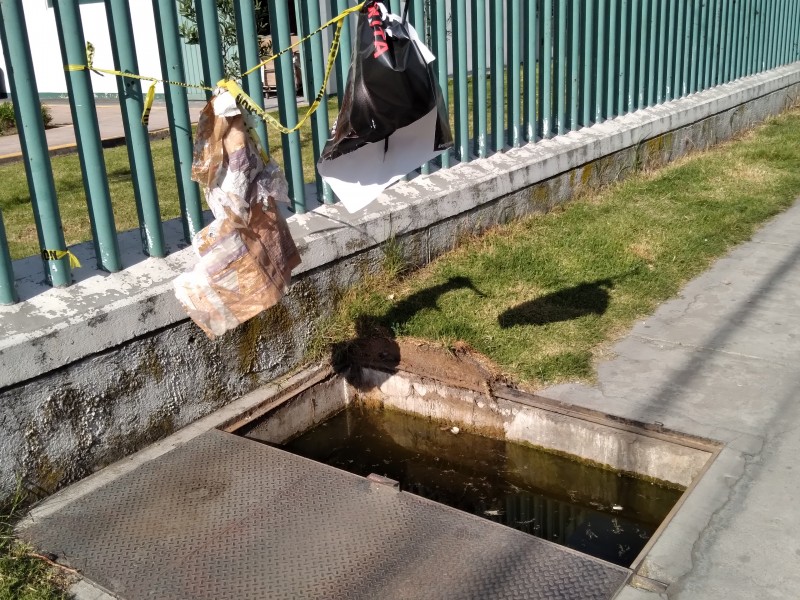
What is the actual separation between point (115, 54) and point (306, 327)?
156 centimetres

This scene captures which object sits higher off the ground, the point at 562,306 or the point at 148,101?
the point at 148,101

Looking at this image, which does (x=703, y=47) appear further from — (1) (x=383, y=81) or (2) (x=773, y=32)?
(1) (x=383, y=81)

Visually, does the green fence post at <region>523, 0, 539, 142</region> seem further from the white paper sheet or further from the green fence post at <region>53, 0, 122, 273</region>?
the green fence post at <region>53, 0, 122, 273</region>

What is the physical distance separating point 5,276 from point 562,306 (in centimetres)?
285

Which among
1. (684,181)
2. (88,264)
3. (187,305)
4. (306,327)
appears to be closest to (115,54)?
(88,264)

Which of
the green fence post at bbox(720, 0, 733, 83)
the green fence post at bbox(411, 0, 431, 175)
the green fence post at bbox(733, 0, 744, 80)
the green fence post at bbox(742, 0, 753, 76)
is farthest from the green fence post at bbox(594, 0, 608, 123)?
the green fence post at bbox(742, 0, 753, 76)

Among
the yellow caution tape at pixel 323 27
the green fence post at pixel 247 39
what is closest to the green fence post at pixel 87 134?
the yellow caution tape at pixel 323 27

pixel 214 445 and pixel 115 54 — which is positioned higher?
pixel 115 54

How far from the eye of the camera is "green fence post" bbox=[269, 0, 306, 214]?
420 centimetres

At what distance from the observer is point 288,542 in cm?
298

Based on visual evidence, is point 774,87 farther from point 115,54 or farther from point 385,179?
point 115,54

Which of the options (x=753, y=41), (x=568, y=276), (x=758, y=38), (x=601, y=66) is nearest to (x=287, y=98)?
(x=568, y=276)

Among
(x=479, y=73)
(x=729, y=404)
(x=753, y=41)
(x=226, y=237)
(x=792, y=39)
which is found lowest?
(x=729, y=404)

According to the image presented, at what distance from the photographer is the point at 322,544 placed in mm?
2959
